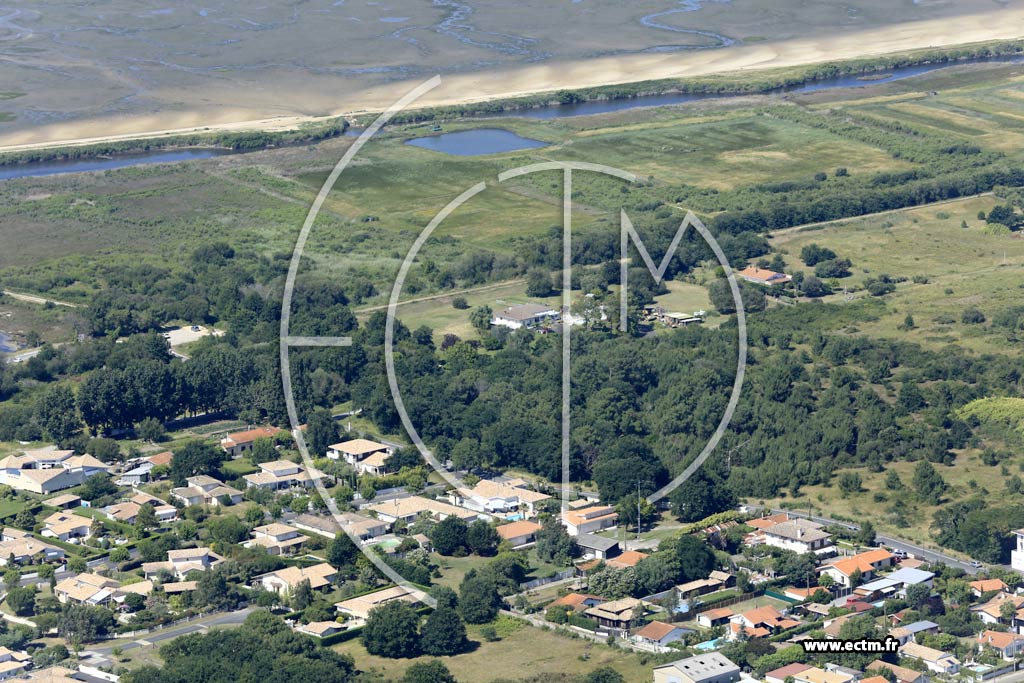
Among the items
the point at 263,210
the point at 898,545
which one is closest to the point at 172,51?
the point at 263,210

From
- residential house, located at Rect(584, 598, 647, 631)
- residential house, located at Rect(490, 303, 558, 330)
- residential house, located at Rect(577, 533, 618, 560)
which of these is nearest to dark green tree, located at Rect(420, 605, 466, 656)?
residential house, located at Rect(584, 598, 647, 631)

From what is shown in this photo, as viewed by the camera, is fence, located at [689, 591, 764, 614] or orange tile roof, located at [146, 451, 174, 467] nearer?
fence, located at [689, 591, 764, 614]

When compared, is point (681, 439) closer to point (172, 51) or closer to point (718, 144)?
point (718, 144)

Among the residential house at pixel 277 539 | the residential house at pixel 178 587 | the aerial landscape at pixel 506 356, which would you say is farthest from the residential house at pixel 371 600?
the residential house at pixel 277 539

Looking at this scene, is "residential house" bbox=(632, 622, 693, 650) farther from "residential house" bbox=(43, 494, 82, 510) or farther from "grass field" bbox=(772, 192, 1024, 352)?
"grass field" bbox=(772, 192, 1024, 352)

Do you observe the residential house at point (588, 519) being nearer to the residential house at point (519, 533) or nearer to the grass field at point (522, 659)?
the residential house at point (519, 533)

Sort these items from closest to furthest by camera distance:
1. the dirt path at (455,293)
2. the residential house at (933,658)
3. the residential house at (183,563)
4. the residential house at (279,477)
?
the residential house at (933,658)
the residential house at (183,563)
the residential house at (279,477)
the dirt path at (455,293)
